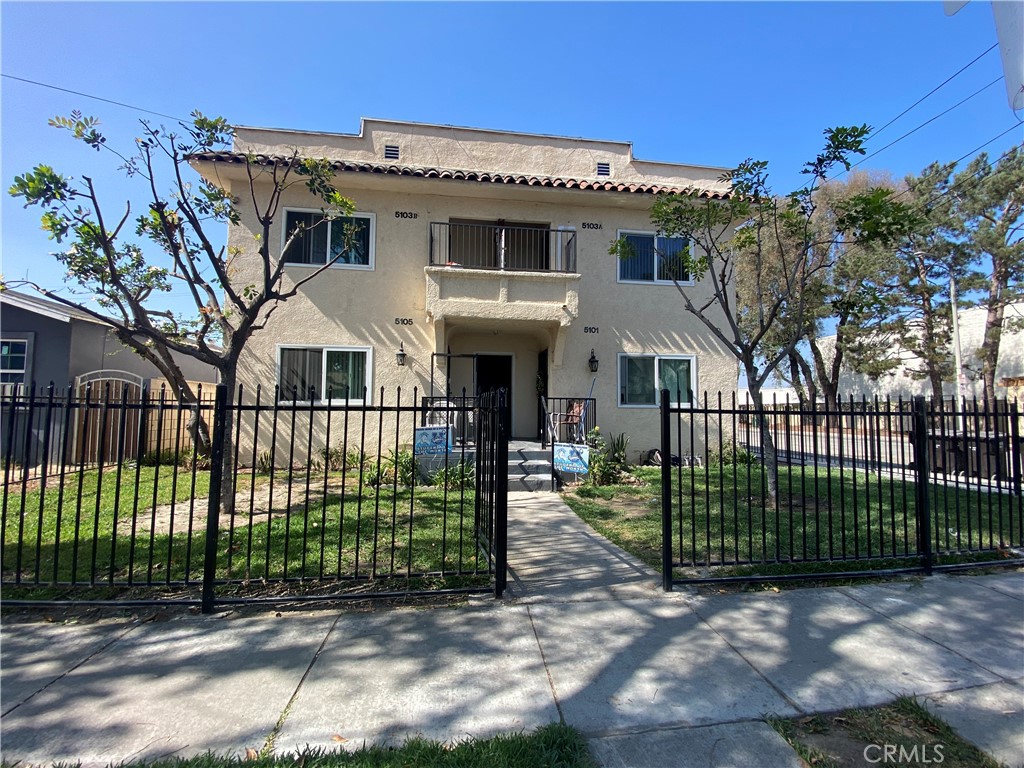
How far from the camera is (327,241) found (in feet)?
37.6

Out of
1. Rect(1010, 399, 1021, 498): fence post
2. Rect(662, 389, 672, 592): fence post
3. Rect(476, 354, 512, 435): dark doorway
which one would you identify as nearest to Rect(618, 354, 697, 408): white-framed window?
Rect(476, 354, 512, 435): dark doorway

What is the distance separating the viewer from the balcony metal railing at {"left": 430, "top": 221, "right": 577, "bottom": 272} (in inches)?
464

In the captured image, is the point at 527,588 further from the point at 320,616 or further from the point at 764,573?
the point at 764,573

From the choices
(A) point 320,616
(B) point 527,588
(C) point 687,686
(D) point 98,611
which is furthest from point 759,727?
(D) point 98,611

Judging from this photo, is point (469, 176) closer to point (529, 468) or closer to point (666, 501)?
point (529, 468)

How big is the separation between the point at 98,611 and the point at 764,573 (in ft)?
19.1

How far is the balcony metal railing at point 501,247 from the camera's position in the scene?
1178 cm

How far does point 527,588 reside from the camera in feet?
14.9

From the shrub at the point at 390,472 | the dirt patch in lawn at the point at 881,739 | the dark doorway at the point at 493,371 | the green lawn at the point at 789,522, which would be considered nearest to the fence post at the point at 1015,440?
the green lawn at the point at 789,522

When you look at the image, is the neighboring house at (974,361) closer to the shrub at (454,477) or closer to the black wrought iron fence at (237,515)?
the shrub at (454,477)

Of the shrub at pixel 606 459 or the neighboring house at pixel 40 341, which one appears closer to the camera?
the shrub at pixel 606 459

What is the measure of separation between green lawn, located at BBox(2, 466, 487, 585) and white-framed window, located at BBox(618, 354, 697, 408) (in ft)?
18.0

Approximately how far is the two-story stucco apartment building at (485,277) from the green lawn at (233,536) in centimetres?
397

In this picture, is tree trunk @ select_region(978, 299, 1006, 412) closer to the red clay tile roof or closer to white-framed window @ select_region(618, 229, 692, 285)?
the red clay tile roof
